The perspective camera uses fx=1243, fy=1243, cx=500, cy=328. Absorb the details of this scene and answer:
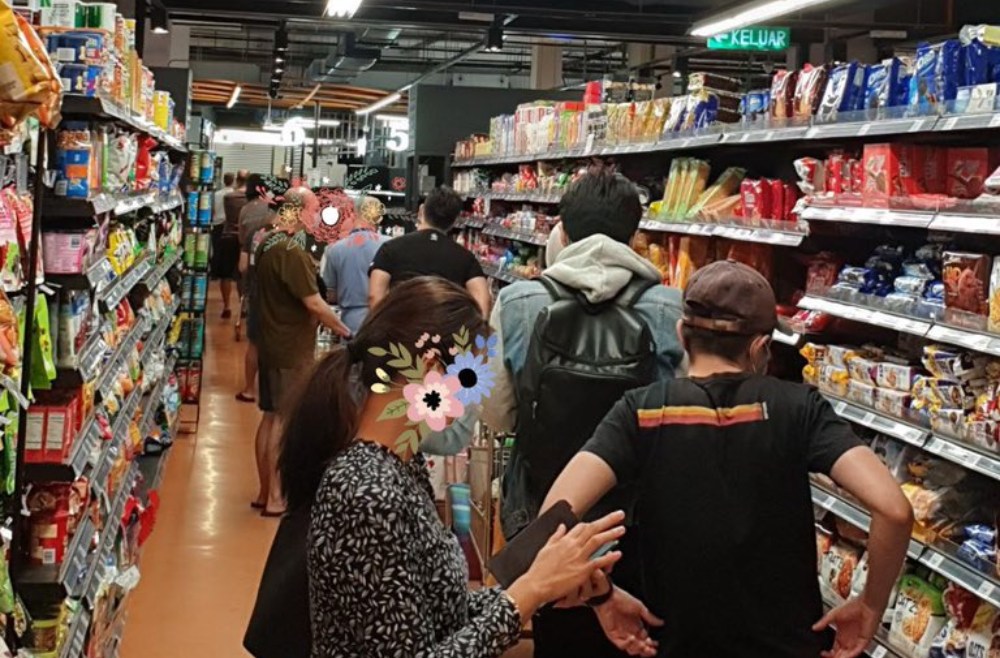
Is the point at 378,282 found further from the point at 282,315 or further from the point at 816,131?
the point at 816,131

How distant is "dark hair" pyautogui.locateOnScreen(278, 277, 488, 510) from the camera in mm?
1911

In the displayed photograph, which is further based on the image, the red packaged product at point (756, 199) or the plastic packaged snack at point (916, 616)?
the red packaged product at point (756, 199)

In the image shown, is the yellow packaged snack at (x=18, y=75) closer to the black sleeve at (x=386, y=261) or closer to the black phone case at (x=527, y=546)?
the black phone case at (x=527, y=546)

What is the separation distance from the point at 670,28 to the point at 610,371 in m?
11.0

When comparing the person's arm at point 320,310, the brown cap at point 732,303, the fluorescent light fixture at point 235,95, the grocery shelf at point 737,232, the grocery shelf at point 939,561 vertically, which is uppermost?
the fluorescent light fixture at point 235,95

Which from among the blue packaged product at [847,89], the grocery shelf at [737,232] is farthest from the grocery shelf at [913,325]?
the blue packaged product at [847,89]

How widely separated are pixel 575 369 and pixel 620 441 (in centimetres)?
68

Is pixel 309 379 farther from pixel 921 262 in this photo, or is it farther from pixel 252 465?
pixel 252 465

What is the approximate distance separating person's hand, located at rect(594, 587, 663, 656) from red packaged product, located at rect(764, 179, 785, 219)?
2.49m

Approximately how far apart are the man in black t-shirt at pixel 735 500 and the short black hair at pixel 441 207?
388 centimetres

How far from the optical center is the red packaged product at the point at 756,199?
4.73 metres

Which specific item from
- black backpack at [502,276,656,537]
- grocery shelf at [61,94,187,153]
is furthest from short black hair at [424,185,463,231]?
black backpack at [502,276,656,537]
